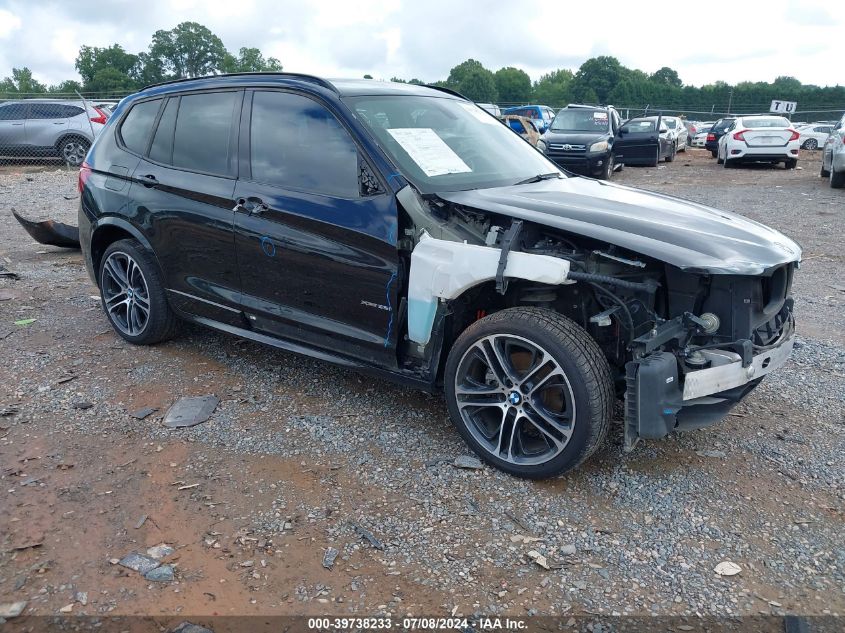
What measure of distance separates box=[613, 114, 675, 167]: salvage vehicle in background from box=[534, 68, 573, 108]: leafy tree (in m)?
37.2

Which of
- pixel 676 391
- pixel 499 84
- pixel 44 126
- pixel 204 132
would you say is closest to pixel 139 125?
pixel 204 132

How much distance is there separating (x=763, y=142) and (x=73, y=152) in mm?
17132

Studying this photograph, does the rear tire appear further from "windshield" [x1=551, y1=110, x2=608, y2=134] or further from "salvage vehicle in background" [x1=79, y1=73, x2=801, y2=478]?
"salvage vehicle in background" [x1=79, y1=73, x2=801, y2=478]

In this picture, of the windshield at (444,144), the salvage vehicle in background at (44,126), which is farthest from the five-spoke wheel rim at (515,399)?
the salvage vehicle in background at (44,126)

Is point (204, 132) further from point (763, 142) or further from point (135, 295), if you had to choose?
point (763, 142)

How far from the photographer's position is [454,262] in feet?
10.8

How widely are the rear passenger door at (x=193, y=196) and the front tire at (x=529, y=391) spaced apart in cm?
168

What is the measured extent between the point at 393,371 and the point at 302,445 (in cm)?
64

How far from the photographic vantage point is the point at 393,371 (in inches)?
146

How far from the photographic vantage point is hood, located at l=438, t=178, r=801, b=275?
300cm

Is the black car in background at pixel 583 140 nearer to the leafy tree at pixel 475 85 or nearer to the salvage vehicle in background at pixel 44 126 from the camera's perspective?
the salvage vehicle in background at pixel 44 126

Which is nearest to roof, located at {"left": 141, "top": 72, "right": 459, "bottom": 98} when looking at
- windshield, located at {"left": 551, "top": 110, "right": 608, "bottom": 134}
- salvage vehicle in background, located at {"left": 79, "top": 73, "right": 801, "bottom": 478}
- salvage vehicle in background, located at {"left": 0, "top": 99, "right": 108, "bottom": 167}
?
A: salvage vehicle in background, located at {"left": 79, "top": 73, "right": 801, "bottom": 478}

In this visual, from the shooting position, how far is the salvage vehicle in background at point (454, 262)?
10.1 ft

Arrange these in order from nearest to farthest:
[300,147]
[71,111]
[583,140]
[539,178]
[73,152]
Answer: [300,147] < [539,178] < [583,140] < [71,111] < [73,152]
